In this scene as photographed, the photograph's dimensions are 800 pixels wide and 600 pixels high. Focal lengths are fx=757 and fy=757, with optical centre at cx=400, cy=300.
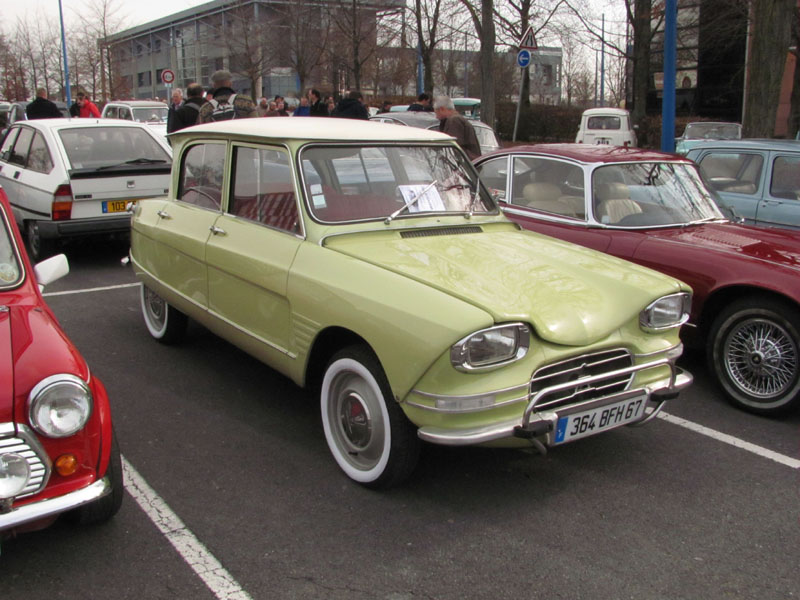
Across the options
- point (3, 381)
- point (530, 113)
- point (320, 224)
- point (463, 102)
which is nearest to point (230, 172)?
point (320, 224)

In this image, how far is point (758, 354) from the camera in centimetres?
470

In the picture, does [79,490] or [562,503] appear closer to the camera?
[79,490]

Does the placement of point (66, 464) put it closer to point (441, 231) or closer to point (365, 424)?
point (365, 424)

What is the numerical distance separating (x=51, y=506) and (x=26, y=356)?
591 mm

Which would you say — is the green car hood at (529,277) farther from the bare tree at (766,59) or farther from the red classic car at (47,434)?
the bare tree at (766,59)

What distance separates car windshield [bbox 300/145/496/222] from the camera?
166 inches

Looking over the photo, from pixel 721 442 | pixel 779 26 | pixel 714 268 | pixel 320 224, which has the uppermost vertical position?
pixel 779 26

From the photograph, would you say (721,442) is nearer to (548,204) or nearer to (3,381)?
(548,204)

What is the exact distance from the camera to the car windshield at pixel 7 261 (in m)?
3.54

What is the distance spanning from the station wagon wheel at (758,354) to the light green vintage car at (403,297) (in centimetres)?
100

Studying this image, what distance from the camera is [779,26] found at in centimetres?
1067

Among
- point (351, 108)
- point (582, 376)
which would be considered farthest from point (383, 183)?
point (351, 108)

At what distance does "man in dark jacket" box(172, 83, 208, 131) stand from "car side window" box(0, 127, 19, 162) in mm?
2110

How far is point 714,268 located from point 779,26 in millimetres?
7626
